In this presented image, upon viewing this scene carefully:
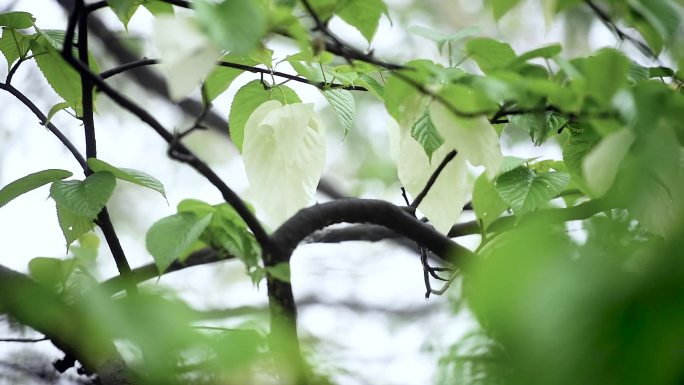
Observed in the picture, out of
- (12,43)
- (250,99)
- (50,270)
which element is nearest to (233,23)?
(50,270)

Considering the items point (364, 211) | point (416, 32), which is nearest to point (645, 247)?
point (364, 211)

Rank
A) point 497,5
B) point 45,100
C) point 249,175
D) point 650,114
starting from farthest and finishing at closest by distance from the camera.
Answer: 1. point 45,100
2. point 249,175
3. point 497,5
4. point 650,114

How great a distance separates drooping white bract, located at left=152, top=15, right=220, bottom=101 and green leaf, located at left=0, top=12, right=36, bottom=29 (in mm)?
299

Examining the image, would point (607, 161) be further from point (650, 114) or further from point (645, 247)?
point (645, 247)

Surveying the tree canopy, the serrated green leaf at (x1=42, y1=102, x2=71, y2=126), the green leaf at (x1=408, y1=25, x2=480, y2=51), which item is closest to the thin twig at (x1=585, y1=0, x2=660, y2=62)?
the tree canopy

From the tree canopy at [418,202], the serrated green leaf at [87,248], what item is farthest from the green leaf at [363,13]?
the serrated green leaf at [87,248]

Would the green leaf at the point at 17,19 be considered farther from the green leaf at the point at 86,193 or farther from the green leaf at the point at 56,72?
the green leaf at the point at 86,193

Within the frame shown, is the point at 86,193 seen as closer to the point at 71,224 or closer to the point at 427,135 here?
the point at 71,224

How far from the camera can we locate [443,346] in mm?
276

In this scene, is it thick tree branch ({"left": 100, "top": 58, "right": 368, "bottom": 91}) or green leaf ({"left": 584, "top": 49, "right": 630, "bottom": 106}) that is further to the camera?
thick tree branch ({"left": 100, "top": 58, "right": 368, "bottom": 91})

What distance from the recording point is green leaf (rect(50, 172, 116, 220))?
0.53 metres

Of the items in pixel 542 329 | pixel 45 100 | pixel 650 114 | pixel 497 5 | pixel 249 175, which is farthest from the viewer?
pixel 45 100

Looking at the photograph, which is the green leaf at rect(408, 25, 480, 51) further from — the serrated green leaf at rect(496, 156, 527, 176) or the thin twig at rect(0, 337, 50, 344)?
the thin twig at rect(0, 337, 50, 344)

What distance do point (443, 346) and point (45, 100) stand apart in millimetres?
1806
